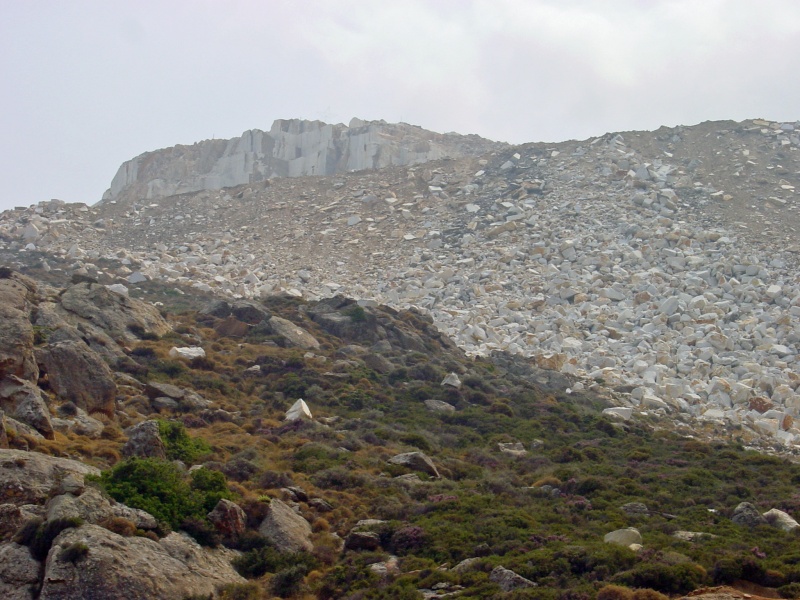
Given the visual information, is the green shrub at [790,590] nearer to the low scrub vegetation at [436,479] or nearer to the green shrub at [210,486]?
the low scrub vegetation at [436,479]

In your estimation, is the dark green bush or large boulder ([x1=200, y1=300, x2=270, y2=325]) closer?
the dark green bush

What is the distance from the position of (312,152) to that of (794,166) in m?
33.7

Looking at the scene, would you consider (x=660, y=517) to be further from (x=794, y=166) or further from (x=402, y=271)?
(x=794, y=166)

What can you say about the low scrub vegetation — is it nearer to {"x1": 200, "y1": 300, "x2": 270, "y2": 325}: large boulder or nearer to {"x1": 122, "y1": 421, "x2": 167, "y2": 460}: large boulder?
{"x1": 122, "y1": 421, "x2": 167, "y2": 460}: large boulder

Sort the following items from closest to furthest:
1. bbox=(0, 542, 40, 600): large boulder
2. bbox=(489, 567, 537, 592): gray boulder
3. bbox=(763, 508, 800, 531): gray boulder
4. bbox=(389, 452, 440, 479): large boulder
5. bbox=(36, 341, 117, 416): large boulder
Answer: bbox=(0, 542, 40, 600): large boulder, bbox=(489, 567, 537, 592): gray boulder, bbox=(763, 508, 800, 531): gray boulder, bbox=(36, 341, 117, 416): large boulder, bbox=(389, 452, 440, 479): large boulder

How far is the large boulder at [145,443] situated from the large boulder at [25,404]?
1422 millimetres

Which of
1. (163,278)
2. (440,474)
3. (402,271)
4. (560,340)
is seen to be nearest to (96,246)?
(163,278)

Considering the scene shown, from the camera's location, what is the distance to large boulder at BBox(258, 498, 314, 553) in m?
15.1

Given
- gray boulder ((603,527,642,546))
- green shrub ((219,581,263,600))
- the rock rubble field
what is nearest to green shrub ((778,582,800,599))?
gray boulder ((603,527,642,546))

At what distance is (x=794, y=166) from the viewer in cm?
5275

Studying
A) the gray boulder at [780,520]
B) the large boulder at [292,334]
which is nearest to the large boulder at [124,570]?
the gray boulder at [780,520]

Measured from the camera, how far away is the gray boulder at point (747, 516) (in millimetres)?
16609

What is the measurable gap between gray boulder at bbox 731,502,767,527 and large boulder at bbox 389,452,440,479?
632 cm

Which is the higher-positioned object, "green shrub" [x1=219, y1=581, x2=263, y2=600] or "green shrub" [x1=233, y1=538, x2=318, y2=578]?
"green shrub" [x1=233, y1=538, x2=318, y2=578]
